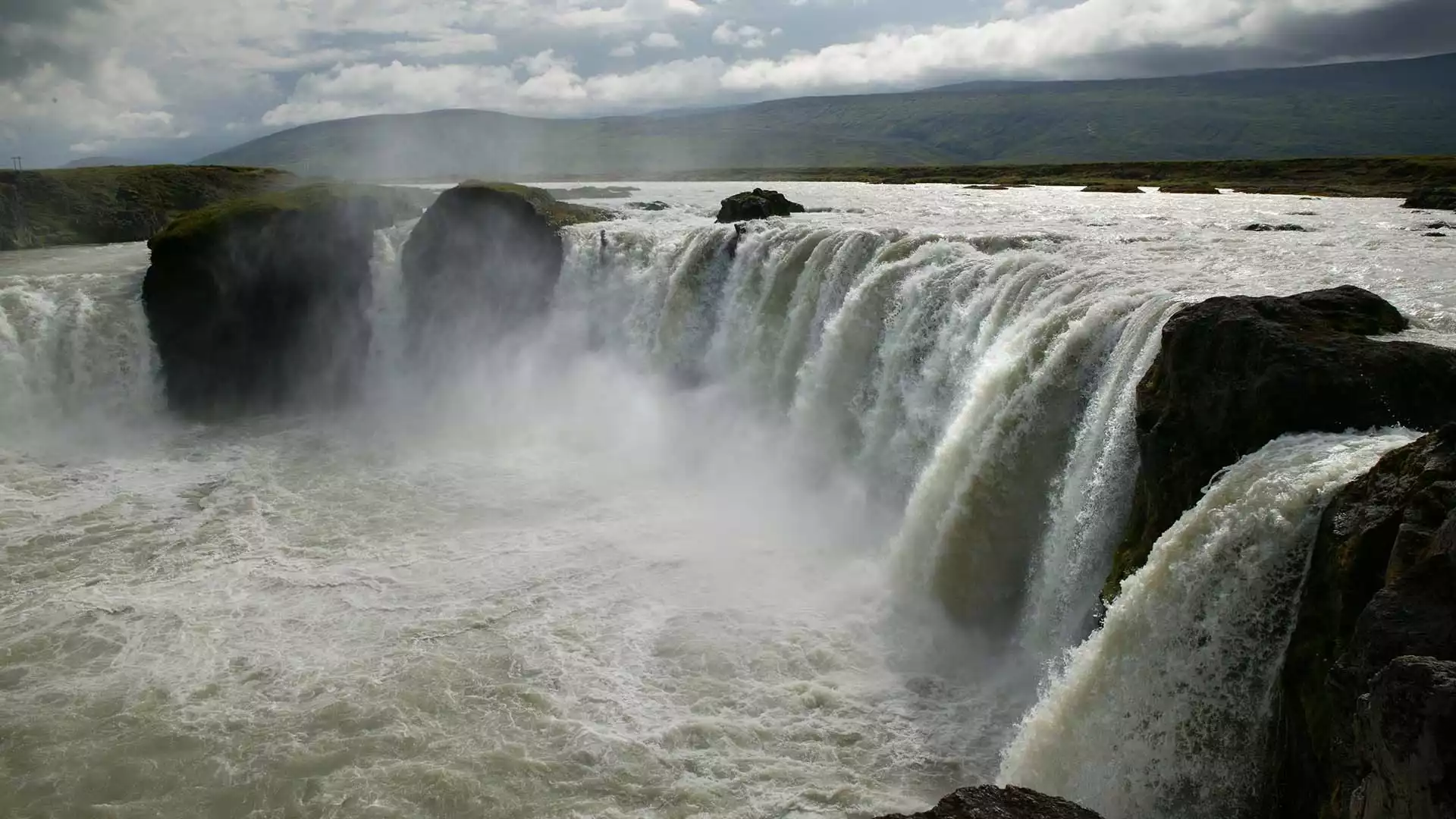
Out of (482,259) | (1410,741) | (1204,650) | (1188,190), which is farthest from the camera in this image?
(1188,190)

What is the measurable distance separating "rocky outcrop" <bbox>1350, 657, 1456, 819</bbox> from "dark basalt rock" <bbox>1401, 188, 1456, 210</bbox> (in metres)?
28.3

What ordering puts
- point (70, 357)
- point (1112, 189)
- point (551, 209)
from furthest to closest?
point (1112, 189), point (551, 209), point (70, 357)

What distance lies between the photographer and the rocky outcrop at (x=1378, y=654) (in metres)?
4.66

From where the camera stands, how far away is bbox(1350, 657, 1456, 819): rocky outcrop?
4449 millimetres

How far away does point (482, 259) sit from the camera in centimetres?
2758

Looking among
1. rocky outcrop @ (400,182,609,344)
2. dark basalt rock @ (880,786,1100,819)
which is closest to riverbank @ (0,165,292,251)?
rocky outcrop @ (400,182,609,344)

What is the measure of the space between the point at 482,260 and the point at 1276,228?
2184 centimetres

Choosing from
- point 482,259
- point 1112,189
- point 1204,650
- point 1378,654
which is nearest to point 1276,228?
point 1204,650

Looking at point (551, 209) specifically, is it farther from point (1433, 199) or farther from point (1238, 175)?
point (1238, 175)

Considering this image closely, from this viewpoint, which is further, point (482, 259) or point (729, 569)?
point (482, 259)

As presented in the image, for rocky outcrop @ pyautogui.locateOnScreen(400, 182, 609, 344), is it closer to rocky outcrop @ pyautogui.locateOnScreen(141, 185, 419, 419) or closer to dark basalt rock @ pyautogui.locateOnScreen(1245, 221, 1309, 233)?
rocky outcrop @ pyautogui.locateOnScreen(141, 185, 419, 419)

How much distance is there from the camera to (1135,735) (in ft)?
25.1

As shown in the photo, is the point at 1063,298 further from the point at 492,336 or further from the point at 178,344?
the point at 178,344

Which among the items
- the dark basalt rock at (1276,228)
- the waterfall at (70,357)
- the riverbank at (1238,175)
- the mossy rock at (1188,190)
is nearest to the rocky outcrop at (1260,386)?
the dark basalt rock at (1276,228)
